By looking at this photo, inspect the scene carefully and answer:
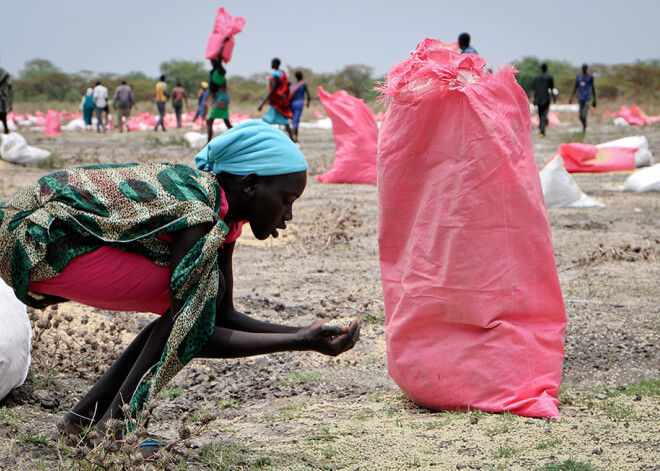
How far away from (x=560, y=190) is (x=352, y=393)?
15.0 ft

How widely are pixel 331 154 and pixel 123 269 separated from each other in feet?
35.9

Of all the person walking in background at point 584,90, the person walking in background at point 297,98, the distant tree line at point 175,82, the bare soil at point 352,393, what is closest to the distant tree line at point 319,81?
the distant tree line at point 175,82

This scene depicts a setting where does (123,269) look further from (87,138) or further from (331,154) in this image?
(87,138)

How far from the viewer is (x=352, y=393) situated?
9.18 ft

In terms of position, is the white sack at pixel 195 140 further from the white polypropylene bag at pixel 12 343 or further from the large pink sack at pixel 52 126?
the white polypropylene bag at pixel 12 343

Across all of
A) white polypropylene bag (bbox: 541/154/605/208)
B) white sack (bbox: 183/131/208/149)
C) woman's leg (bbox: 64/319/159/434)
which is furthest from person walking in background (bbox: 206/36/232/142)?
woman's leg (bbox: 64/319/159/434)

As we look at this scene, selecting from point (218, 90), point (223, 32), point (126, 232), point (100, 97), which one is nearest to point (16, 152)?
point (218, 90)

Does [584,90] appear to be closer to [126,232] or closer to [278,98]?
[278,98]

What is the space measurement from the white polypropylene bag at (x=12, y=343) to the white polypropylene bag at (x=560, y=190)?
5.05 metres

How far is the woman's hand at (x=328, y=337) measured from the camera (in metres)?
1.85

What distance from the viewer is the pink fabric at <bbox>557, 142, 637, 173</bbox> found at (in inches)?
374

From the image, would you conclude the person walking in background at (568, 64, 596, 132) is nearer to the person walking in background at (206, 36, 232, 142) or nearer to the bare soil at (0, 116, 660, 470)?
the person walking in background at (206, 36, 232, 142)

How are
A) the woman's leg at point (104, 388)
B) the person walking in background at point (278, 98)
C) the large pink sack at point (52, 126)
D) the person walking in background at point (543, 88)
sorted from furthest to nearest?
the large pink sack at point (52, 126), the person walking in background at point (543, 88), the person walking in background at point (278, 98), the woman's leg at point (104, 388)

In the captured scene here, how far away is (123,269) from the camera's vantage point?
194 centimetres
